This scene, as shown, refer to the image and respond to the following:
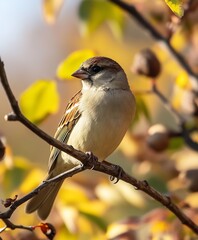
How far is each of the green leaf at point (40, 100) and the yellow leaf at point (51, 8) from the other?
47 cm

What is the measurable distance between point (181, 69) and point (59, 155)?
0.81 metres

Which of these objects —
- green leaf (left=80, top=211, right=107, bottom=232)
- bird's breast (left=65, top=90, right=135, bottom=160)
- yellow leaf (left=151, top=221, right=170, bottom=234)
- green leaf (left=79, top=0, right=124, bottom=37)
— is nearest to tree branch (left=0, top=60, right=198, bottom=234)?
yellow leaf (left=151, top=221, right=170, bottom=234)

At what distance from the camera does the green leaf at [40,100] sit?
127 inches

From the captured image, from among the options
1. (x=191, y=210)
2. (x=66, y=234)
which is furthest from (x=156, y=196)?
(x=66, y=234)

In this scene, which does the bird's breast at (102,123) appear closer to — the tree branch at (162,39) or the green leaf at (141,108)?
the green leaf at (141,108)

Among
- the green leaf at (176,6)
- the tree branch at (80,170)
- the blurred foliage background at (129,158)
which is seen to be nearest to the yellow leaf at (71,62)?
the blurred foliage background at (129,158)

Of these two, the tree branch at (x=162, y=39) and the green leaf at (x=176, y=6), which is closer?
the green leaf at (x=176, y=6)

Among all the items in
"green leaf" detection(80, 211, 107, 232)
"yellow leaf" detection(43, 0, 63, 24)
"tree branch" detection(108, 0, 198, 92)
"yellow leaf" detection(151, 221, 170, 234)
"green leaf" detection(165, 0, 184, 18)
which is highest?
"yellow leaf" detection(43, 0, 63, 24)

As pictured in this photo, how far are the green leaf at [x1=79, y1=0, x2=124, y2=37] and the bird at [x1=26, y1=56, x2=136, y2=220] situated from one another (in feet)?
0.65

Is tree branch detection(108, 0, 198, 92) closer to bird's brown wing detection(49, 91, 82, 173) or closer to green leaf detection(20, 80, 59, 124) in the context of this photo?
bird's brown wing detection(49, 91, 82, 173)

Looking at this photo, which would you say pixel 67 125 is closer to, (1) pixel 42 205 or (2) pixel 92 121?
(2) pixel 92 121

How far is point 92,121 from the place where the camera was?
348cm

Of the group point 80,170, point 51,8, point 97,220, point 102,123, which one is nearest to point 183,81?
point 102,123

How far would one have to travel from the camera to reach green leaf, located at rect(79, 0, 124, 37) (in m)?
3.87
